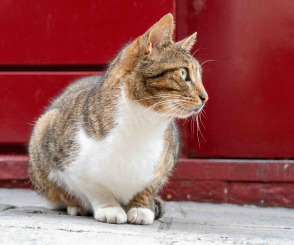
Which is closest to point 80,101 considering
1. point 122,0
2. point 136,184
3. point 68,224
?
point 136,184

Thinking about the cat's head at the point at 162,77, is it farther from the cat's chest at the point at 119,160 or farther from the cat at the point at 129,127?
the cat's chest at the point at 119,160

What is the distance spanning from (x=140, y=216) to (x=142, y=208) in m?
0.08

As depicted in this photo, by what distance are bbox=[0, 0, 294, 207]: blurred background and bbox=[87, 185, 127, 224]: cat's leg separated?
1559mm

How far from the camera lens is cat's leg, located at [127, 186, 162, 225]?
3355 millimetres

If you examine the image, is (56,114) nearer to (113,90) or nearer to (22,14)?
(113,90)

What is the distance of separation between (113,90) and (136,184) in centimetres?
52

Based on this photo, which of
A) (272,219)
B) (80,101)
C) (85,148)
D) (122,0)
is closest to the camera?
(85,148)

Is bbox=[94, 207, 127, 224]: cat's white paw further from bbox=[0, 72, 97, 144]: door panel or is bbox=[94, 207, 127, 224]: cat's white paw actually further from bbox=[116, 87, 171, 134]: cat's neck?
bbox=[0, 72, 97, 144]: door panel

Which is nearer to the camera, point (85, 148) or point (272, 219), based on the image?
point (85, 148)

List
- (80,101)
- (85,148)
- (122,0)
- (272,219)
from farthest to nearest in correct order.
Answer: (122,0) → (272,219) → (80,101) → (85,148)

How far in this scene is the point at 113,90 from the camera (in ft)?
10.7

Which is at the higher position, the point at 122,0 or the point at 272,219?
the point at 122,0

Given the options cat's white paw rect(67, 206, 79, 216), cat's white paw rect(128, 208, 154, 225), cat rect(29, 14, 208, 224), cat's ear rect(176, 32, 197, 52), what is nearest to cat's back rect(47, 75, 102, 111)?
cat rect(29, 14, 208, 224)

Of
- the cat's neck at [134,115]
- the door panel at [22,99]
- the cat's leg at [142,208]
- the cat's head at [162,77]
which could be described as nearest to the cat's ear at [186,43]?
the cat's head at [162,77]
